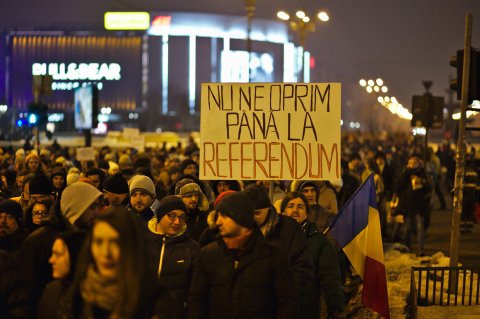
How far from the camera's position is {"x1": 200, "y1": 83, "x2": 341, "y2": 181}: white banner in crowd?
9.42 metres

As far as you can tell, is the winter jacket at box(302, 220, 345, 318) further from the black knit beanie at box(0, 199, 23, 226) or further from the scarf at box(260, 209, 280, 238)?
the black knit beanie at box(0, 199, 23, 226)

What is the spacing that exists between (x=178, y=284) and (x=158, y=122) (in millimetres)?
119702

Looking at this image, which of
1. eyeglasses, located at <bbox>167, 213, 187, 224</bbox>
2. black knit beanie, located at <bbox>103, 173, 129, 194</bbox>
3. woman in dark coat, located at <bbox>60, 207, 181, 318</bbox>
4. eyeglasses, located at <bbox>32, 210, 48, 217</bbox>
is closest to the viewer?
woman in dark coat, located at <bbox>60, 207, 181, 318</bbox>

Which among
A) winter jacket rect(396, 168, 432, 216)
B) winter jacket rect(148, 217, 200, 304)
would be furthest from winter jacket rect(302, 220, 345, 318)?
winter jacket rect(396, 168, 432, 216)

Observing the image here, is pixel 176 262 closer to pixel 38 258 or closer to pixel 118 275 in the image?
pixel 38 258

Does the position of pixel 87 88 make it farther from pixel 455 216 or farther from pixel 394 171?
pixel 455 216

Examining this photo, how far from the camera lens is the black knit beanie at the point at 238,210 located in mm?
5488

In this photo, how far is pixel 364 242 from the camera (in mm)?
9172

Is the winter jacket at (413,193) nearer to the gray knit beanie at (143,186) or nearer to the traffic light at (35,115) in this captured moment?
the gray knit beanie at (143,186)

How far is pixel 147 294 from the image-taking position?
4.03 metres

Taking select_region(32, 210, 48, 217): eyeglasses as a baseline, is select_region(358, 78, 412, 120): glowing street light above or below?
above

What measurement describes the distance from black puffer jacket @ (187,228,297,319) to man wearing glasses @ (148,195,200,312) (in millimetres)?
1045

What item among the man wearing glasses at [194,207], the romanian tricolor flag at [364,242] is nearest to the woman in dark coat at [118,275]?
the man wearing glasses at [194,207]

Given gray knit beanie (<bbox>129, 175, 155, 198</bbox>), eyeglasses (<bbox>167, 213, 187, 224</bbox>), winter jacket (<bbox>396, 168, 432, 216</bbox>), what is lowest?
winter jacket (<bbox>396, 168, 432, 216</bbox>)
